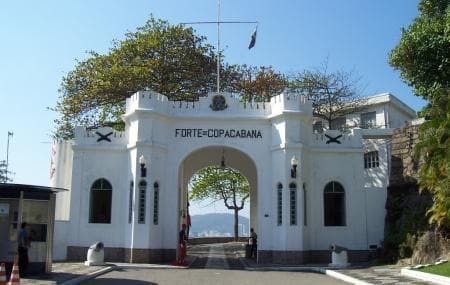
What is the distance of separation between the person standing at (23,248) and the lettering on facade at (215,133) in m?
8.71

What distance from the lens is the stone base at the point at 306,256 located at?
2094 cm

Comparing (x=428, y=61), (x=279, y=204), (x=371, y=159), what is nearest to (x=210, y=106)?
(x=279, y=204)

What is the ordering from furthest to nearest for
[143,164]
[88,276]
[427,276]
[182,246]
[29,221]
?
[143,164]
[182,246]
[88,276]
[29,221]
[427,276]

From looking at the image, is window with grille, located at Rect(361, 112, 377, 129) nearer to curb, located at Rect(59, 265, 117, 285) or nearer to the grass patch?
the grass patch

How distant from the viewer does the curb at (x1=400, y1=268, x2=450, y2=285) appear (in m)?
13.7

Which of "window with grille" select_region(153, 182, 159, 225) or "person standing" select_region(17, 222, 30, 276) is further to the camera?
"window with grille" select_region(153, 182, 159, 225)

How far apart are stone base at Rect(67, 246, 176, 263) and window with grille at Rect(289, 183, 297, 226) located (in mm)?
4962

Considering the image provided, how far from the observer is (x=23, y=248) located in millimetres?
15047

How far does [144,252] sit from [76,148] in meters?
5.37

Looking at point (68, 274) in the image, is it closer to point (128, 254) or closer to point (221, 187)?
point (128, 254)

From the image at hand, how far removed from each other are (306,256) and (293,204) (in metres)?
2.14

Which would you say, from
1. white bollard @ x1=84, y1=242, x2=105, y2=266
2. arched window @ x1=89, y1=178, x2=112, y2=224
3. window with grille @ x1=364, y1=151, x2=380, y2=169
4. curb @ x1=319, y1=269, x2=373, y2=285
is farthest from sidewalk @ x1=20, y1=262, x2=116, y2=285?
window with grille @ x1=364, y1=151, x2=380, y2=169

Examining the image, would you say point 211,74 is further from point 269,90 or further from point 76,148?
point 76,148

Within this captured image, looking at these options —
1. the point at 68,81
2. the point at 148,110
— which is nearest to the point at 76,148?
the point at 148,110
